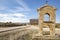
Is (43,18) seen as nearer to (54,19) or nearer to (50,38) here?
(54,19)

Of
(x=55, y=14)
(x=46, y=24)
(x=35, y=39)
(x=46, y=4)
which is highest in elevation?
(x=46, y=4)

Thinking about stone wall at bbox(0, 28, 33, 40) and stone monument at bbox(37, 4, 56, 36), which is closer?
stone monument at bbox(37, 4, 56, 36)

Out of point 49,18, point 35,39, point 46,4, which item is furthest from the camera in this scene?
point 49,18

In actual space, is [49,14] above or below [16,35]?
above

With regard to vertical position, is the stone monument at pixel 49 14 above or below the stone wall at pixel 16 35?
above

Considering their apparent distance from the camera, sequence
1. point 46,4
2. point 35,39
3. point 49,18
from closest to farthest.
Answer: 1. point 35,39
2. point 46,4
3. point 49,18

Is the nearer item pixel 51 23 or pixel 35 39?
pixel 35 39

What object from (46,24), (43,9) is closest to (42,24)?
(46,24)

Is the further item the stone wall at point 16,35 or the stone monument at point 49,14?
the stone wall at point 16,35

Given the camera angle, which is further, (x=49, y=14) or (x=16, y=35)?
(x=16, y=35)

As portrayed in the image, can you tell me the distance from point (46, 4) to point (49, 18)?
1.79 meters

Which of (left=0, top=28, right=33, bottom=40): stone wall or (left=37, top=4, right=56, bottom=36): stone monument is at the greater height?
(left=37, top=4, right=56, bottom=36): stone monument

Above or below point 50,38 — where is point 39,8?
above

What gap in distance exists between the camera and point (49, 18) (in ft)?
54.0
